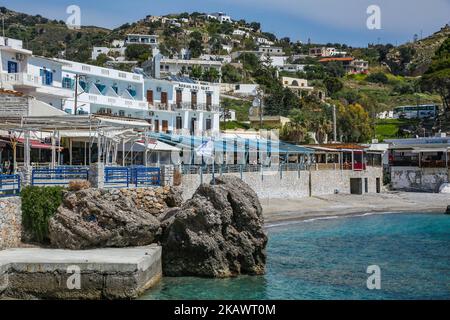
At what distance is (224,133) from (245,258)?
3801 cm

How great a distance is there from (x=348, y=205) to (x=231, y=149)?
41.1 ft

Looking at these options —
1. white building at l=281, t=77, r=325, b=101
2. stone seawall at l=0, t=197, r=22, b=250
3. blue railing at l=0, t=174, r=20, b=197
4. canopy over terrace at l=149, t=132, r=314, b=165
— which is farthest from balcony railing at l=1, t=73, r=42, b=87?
white building at l=281, t=77, r=325, b=101

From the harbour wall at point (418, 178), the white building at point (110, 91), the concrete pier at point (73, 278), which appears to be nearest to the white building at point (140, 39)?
the white building at point (110, 91)

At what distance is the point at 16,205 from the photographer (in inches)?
966

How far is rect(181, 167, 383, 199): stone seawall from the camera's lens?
45.5 metres

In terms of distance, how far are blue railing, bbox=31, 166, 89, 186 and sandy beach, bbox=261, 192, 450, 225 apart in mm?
16912

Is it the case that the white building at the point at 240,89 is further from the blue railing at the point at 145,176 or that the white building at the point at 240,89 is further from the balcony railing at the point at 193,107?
the blue railing at the point at 145,176

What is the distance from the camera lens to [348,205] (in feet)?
173

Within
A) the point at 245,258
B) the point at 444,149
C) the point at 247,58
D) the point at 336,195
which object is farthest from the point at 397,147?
the point at 247,58

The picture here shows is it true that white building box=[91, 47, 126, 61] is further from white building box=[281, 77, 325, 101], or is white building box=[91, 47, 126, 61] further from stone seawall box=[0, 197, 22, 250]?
stone seawall box=[0, 197, 22, 250]

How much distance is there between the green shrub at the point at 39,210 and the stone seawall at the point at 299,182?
14209mm

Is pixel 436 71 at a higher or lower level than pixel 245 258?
higher
